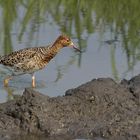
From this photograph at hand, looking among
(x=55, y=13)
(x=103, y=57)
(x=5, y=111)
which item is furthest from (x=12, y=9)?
(x=5, y=111)

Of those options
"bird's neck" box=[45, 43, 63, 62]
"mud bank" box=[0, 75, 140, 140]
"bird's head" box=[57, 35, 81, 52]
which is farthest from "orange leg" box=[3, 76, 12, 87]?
"mud bank" box=[0, 75, 140, 140]

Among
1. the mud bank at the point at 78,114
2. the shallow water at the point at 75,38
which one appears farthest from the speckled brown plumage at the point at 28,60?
the mud bank at the point at 78,114

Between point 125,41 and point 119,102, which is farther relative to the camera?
point 125,41

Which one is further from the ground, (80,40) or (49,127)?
(80,40)

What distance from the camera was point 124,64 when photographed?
433 inches

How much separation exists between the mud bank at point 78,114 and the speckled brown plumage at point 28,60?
221 centimetres

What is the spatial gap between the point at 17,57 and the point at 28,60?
8.4 inches

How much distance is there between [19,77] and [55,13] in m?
2.54

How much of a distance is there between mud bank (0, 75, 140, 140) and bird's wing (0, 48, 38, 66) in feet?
7.30

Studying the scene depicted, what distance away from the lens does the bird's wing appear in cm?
1065

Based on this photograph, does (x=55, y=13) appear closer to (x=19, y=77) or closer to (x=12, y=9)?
(x=12, y=9)

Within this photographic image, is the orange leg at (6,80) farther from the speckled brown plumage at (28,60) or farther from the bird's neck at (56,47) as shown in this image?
the bird's neck at (56,47)

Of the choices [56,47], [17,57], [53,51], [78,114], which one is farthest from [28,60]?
[78,114]

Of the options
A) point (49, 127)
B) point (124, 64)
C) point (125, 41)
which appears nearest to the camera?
point (49, 127)
